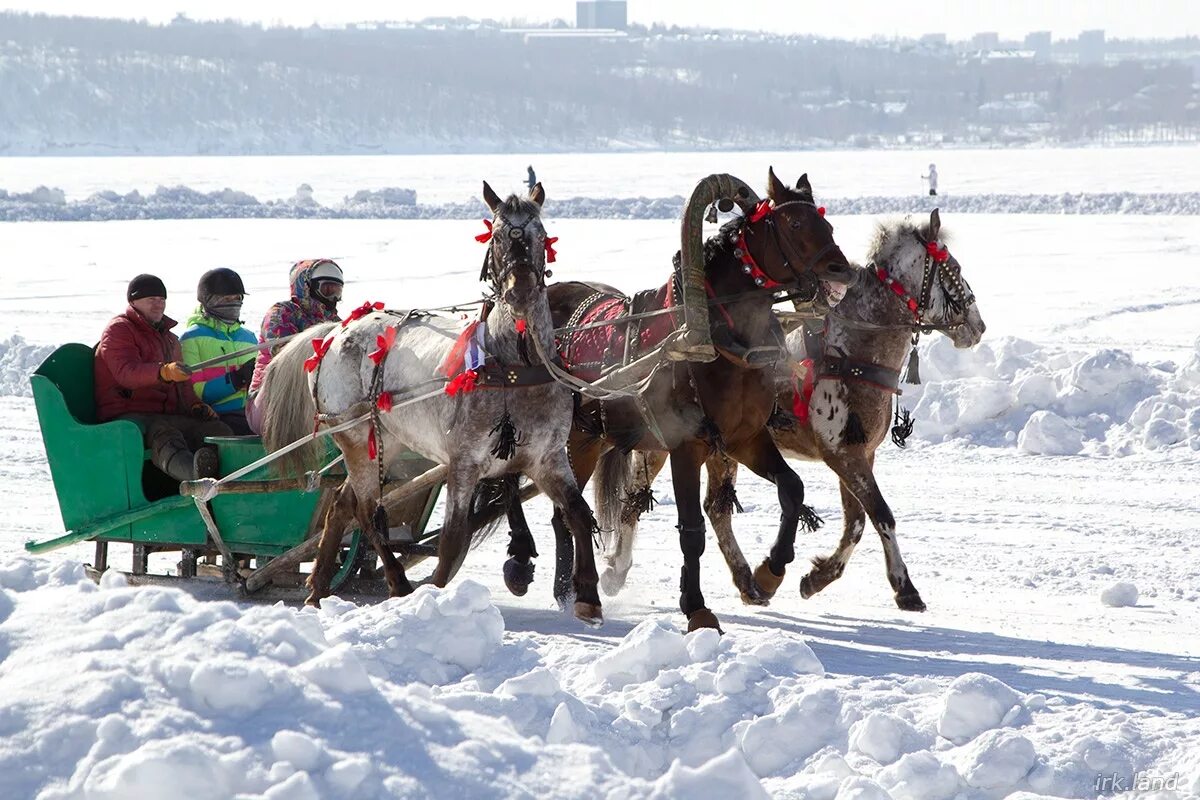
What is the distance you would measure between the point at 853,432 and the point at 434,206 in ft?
89.5

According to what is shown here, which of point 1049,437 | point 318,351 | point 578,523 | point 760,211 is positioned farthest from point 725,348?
point 1049,437

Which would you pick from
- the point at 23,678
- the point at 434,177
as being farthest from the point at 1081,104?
the point at 23,678

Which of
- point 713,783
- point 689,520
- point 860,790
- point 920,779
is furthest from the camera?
point 689,520

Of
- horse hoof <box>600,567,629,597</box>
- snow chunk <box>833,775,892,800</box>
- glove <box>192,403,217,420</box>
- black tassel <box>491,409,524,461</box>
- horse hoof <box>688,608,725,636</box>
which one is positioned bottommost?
horse hoof <box>600,567,629,597</box>

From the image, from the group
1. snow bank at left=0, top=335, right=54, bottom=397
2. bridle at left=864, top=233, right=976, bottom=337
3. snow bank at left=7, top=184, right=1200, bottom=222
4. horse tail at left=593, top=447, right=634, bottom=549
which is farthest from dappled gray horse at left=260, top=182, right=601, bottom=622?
snow bank at left=7, top=184, right=1200, bottom=222

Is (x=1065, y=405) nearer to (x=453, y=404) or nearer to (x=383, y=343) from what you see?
(x=383, y=343)

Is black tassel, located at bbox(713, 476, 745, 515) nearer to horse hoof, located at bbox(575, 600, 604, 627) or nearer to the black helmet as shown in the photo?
horse hoof, located at bbox(575, 600, 604, 627)

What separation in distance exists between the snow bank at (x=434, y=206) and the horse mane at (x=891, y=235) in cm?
2280

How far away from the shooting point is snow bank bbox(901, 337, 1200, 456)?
407 inches

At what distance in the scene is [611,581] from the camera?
7754 millimetres

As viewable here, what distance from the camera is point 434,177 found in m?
48.7

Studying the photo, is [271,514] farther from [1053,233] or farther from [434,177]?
[434,177]

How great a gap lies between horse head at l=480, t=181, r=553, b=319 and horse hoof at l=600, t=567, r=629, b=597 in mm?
1860

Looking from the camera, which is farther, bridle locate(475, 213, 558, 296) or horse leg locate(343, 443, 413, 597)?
horse leg locate(343, 443, 413, 597)
